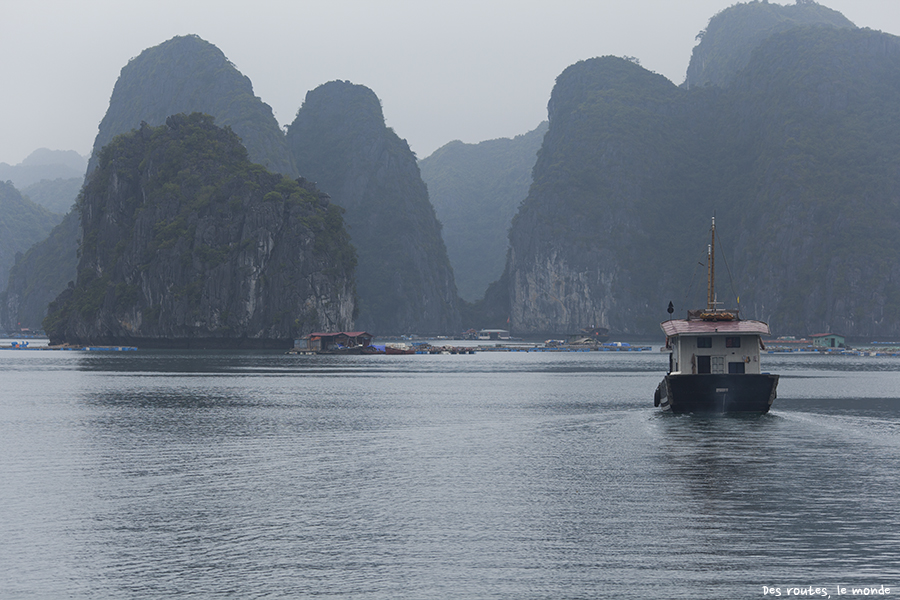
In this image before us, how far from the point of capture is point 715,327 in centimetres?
5300

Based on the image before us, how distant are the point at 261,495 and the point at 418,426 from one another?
71.0 ft

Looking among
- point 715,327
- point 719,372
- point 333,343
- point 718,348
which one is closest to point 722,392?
point 719,372

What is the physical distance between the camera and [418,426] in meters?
49.9

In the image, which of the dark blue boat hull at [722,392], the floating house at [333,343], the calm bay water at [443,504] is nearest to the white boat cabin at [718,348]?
the dark blue boat hull at [722,392]

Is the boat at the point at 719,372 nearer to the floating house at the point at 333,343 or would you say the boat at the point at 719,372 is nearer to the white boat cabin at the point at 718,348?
the white boat cabin at the point at 718,348

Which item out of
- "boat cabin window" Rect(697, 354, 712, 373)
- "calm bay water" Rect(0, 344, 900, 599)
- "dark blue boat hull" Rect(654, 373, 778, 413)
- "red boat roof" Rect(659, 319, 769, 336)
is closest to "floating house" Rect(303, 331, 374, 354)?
"calm bay water" Rect(0, 344, 900, 599)

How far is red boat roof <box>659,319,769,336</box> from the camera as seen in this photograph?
5206 cm

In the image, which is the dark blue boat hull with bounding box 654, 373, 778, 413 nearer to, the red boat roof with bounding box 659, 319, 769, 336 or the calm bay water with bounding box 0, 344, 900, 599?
the calm bay water with bounding box 0, 344, 900, 599

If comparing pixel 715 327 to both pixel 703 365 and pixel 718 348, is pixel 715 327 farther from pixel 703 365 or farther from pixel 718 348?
pixel 703 365

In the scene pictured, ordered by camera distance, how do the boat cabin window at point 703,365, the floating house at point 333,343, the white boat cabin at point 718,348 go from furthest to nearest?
the floating house at point 333,343, the boat cabin window at point 703,365, the white boat cabin at point 718,348

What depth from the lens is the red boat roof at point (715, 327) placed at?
52.1m

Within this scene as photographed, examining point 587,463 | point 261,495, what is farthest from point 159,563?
point 587,463

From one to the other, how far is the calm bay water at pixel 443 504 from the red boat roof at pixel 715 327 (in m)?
5.32

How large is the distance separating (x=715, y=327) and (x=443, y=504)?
30.6 meters
